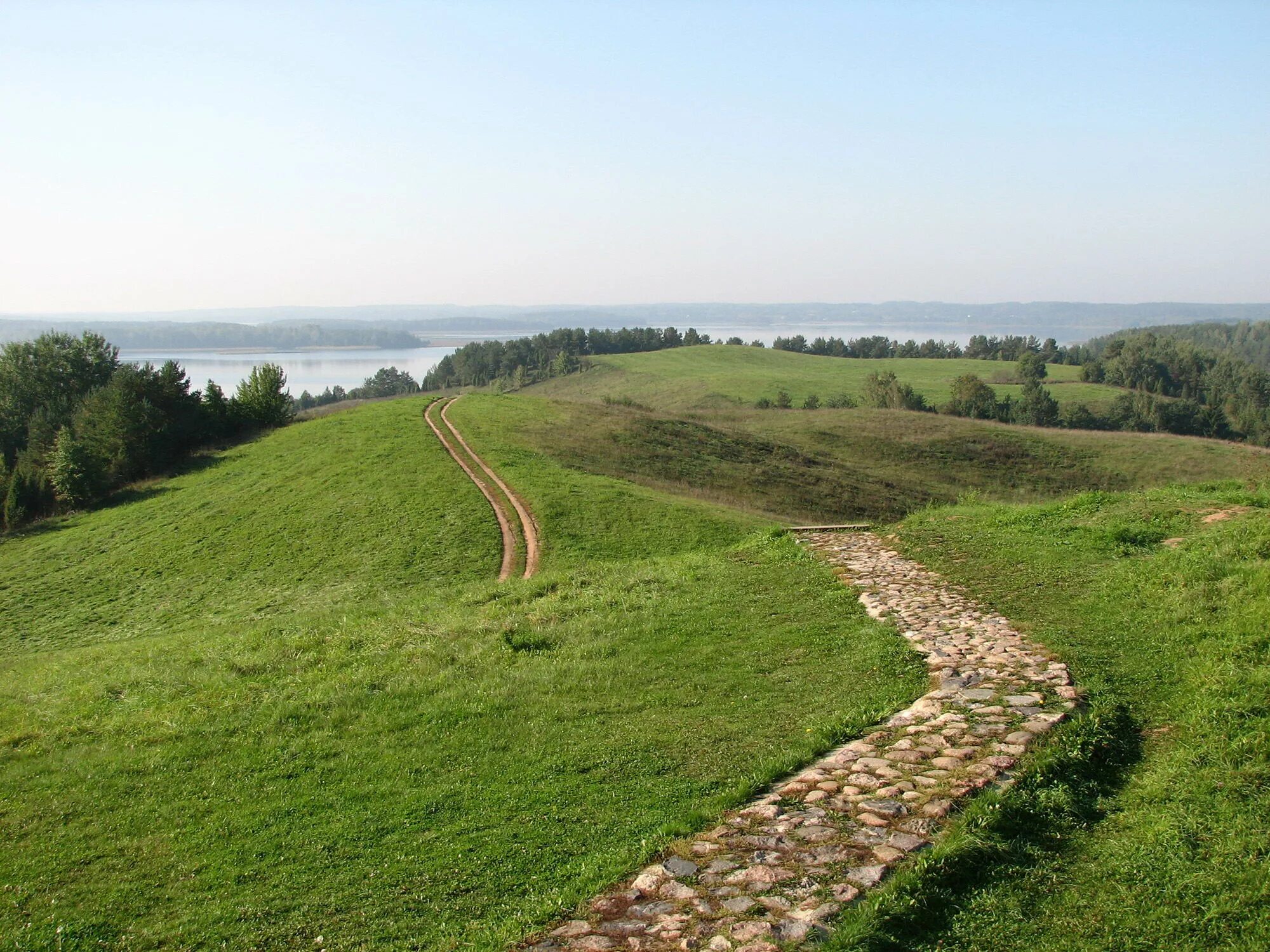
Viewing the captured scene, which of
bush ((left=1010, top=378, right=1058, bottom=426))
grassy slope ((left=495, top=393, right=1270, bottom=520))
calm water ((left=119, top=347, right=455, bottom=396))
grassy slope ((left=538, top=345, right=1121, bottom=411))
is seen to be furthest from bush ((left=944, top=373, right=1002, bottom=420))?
calm water ((left=119, top=347, right=455, bottom=396))

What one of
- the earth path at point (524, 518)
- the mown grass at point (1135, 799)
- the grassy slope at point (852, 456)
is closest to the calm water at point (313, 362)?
the grassy slope at point (852, 456)

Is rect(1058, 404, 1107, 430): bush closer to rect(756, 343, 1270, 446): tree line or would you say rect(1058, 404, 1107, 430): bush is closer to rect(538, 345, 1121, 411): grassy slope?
rect(756, 343, 1270, 446): tree line

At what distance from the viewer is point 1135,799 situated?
693cm

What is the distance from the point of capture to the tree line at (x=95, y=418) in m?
41.0

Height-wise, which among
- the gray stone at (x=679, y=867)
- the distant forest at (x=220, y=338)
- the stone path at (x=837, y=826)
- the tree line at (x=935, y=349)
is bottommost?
the gray stone at (x=679, y=867)

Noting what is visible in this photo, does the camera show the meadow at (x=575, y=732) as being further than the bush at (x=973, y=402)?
No

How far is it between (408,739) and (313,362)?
145001mm

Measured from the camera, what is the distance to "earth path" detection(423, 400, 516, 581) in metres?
23.0

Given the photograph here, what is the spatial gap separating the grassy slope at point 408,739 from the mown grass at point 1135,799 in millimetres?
2059

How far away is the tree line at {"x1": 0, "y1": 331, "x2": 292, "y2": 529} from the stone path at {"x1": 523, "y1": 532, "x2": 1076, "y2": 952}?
41.5 meters

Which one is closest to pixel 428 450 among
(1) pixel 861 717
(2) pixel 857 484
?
(2) pixel 857 484

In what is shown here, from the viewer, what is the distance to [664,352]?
132625 mm

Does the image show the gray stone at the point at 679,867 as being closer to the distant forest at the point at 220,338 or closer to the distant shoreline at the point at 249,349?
the distant shoreline at the point at 249,349

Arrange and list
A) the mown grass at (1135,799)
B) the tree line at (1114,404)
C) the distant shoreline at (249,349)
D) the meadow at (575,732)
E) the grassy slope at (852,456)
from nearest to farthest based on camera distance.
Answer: the mown grass at (1135,799) < the meadow at (575,732) < the grassy slope at (852,456) < the tree line at (1114,404) < the distant shoreline at (249,349)
